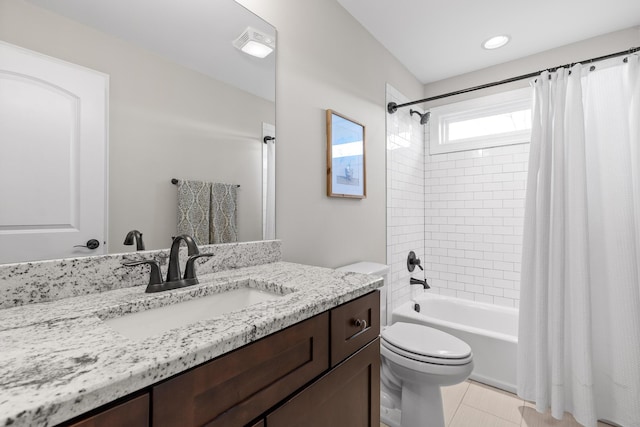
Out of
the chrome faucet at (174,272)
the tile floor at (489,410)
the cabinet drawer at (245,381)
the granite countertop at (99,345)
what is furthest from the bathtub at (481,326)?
the chrome faucet at (174,272)

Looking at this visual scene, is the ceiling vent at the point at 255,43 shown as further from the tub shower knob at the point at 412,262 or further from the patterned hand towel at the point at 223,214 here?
the tub shower knob at the point at 412,262

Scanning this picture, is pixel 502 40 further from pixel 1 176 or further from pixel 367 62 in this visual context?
pixel 1 176

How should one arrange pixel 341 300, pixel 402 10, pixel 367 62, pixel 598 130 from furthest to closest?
1. pixel 367 62
2. pixel 402 10
3. pixel 598 130
4. pixel 341 300

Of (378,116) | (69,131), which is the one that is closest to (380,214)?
(378,116)

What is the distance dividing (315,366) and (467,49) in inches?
105

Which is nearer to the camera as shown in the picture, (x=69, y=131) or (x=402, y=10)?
(x=69, y=131)

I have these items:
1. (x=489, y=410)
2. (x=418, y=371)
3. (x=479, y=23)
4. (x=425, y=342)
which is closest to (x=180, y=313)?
(x=418, y=371)

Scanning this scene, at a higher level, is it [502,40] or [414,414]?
[502,40]

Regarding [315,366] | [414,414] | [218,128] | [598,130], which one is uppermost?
[598,130]

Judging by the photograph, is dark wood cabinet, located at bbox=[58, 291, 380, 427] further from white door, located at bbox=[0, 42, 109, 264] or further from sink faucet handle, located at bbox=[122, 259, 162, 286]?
white door, located at bbox=[0, 42, 109, 264]

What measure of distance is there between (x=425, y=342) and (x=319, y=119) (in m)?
1.38

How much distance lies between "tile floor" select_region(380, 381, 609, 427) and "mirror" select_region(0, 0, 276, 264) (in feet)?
5.31

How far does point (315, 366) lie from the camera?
799 mm

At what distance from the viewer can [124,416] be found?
17.6 inches
